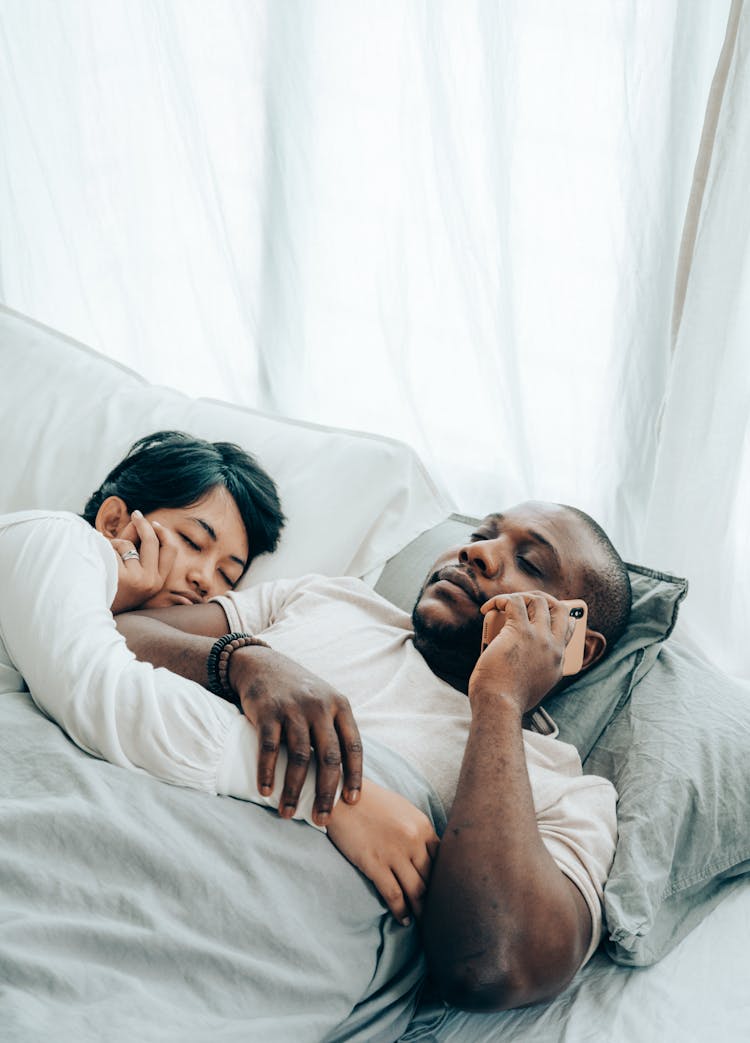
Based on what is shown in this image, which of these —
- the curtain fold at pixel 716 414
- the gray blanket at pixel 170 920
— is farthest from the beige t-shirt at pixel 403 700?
the curtain fold at pixel 716 414

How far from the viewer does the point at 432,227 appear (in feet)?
6.58

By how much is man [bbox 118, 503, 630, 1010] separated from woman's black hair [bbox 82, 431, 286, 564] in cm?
12

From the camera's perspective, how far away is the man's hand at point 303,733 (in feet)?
3.67

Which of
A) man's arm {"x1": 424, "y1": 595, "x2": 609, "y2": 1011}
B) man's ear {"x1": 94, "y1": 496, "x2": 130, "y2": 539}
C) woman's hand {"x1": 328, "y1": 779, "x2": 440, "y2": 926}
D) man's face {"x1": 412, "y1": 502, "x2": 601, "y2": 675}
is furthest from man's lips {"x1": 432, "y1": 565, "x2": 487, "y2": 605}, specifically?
man's ear {"x1": 94, "y1": 496, "x2": 130, "y2": 539}

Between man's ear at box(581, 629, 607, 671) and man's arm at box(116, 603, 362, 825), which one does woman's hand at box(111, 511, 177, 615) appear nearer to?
man's arm at box(116, 603, 362, 825)

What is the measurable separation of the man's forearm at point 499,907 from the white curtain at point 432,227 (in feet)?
2.46

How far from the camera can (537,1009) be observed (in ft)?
3.80

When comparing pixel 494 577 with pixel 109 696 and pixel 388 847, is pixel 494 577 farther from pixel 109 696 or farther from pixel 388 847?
pixel 109 696

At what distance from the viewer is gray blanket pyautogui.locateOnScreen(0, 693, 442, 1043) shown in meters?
0.93

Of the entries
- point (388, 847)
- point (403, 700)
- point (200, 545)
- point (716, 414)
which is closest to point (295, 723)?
point (388, 847)

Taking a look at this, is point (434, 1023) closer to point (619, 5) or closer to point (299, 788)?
point (299, 788)

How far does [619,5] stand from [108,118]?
50.1 inches

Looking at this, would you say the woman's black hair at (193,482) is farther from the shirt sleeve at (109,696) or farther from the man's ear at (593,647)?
the man's ear at (593,647)

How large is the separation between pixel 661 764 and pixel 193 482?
0.81 m
